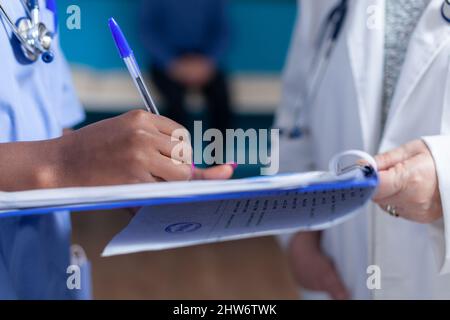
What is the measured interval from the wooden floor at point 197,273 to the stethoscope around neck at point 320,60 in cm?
117

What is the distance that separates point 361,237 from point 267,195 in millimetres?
379

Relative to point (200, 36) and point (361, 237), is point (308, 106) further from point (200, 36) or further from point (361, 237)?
point (200, 36)

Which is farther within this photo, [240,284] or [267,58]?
[267,58]

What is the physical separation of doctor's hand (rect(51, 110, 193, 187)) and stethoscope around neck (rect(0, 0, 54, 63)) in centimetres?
15

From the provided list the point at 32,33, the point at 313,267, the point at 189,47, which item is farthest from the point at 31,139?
A: the point at 189,47

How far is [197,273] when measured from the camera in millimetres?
2604

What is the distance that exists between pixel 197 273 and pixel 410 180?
193 centimetres

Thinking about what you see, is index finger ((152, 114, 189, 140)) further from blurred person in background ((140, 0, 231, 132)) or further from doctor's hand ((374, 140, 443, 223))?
blurred person in background ((140, 0, 231, 132))

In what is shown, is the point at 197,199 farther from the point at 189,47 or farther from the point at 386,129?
the point at 189,47

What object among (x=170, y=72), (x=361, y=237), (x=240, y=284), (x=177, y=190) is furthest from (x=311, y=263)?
(x=170, y=72)

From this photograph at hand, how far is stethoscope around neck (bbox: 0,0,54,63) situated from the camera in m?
0.76

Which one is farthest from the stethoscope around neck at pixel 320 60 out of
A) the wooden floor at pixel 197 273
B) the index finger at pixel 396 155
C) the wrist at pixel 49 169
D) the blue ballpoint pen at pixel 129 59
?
the wooden floor at pixel 197 273

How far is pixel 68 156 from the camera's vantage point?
0.68m
